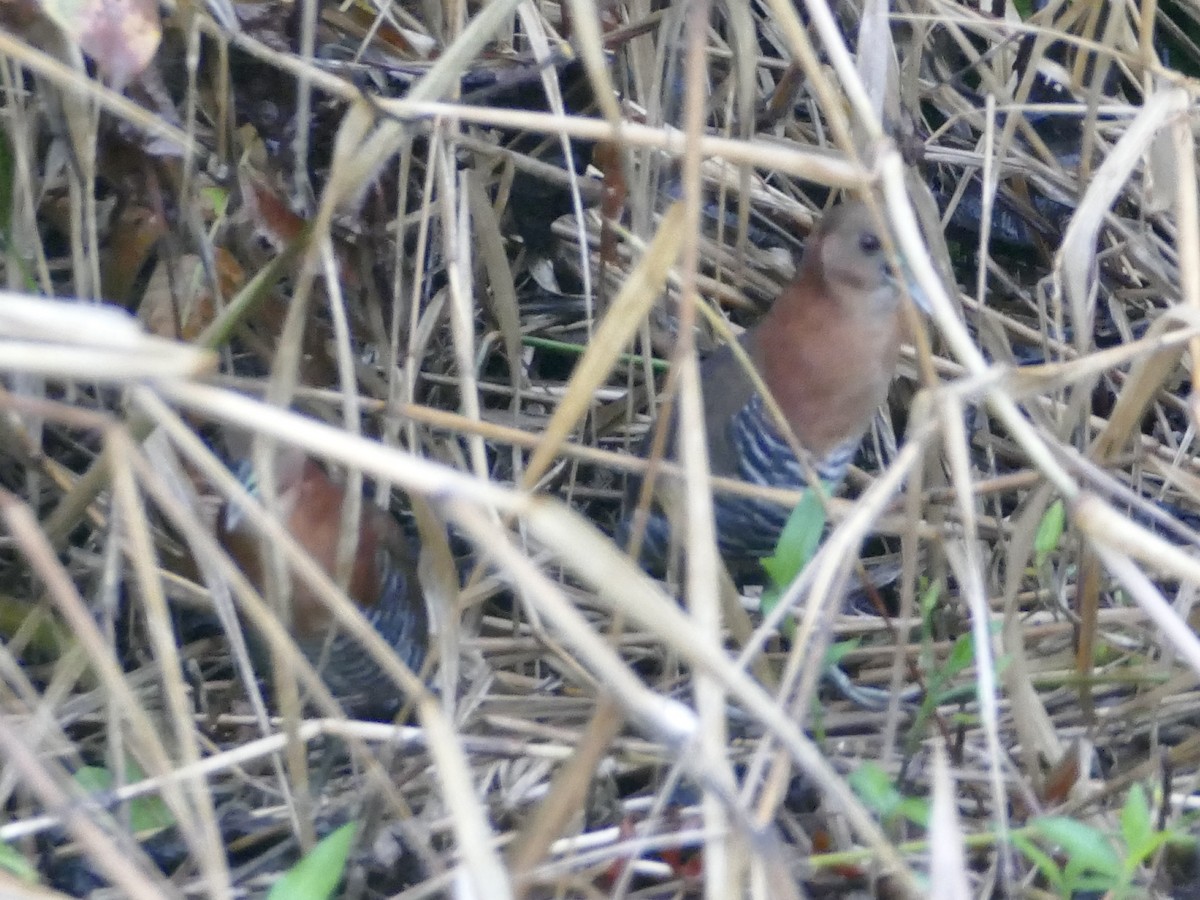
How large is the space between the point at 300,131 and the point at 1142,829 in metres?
0.80

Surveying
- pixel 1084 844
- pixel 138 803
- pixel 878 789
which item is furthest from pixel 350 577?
pixel 1084 844

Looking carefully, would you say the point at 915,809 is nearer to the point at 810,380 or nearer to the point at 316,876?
the point at 316,876

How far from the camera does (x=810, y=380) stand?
4.94 ft

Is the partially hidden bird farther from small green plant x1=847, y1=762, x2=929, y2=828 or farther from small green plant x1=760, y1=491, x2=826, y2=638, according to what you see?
small green plant x1=847, y1=762, x2=929, y2=828

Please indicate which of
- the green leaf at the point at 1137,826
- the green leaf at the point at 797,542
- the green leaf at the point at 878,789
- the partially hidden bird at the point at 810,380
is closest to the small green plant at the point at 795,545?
the green leaf at the point at 797,542

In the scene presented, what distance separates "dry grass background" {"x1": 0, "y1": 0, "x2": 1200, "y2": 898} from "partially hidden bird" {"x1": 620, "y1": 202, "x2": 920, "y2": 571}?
86 mm

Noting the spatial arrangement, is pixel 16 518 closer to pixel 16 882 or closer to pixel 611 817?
pixel 16 882

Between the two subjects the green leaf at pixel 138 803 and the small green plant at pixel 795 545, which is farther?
the green leaf at pixel 138 803

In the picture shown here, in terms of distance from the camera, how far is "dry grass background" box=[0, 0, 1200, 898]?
28.1 inches

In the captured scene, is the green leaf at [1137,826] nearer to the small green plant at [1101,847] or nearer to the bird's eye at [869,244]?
the small green plant at [1101,847]

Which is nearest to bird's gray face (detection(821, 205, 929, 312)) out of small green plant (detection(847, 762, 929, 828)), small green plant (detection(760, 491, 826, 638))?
small green plant (detection(760, 491, 826, 638))

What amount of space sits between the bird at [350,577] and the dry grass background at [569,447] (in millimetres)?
59

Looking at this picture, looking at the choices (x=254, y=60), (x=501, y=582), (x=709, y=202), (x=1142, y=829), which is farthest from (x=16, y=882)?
(x=709, y=202)

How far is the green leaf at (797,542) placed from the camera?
35.8 inches
